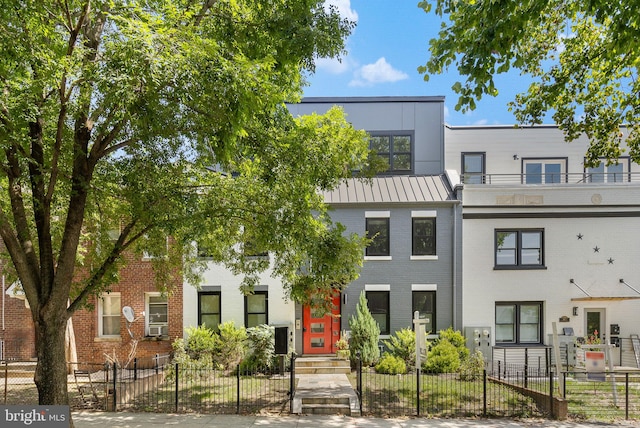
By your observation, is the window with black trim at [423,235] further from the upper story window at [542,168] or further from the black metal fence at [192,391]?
the black metal fence at [192,391]

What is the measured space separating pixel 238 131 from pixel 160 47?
1.54 metres

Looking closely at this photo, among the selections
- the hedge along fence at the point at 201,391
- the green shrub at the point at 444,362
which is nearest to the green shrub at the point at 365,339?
the green shrub at the point at 444,362

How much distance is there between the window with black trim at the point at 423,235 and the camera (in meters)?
16.2

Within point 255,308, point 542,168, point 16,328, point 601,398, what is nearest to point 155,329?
point 255,308

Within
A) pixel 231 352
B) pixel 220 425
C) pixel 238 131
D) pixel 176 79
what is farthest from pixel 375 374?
pixel 176 79

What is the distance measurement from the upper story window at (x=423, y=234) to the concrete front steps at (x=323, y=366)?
4.79 m

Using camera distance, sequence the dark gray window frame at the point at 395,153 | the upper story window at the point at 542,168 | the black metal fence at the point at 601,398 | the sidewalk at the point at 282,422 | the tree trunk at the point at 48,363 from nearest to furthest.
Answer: the tree trunk at the point at 48,363 < the sidewalk at the point at 282,422 < the black metal fence at the point at 601,398 < the dark gray window frame at the point at 395,153 < the upper story window at the point at 542,168

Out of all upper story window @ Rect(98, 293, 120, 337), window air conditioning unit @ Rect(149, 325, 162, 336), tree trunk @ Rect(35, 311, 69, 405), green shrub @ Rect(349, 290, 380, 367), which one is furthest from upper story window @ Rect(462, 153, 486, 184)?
tree trunk @ Rect(35, 311, 69, 405)

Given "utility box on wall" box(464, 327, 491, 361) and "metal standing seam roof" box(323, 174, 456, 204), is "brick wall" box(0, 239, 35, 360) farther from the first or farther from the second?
"utility box on wall" box(464, 327, 491, 361)

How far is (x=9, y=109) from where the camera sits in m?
6.49

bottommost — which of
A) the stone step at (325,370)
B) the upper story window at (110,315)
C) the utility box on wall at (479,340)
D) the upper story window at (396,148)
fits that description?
the stone step at (325,370)

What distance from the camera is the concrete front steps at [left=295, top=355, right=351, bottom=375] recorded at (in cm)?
1414

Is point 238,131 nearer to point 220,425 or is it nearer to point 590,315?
point 220,425

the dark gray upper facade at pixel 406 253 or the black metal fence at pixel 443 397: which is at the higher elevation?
the dark gray upper facade at pixel 406 253
